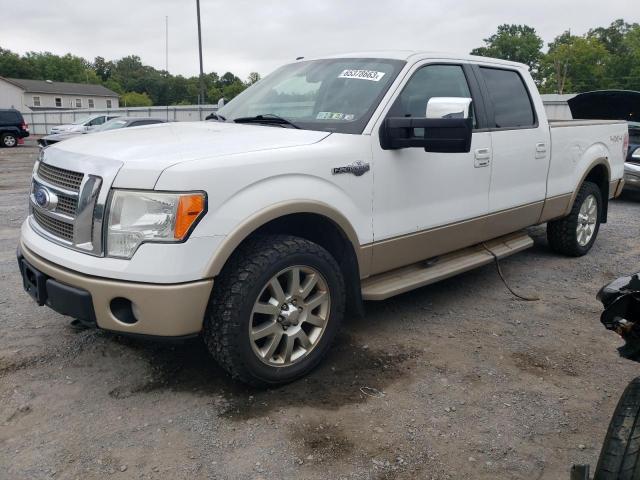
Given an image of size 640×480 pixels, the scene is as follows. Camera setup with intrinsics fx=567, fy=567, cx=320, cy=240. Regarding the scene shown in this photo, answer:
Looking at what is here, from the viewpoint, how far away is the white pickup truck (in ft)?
8.79

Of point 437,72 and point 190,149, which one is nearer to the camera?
point 190,149

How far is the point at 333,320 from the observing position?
131 inches

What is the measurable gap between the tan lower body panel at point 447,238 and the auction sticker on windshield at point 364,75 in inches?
42.4

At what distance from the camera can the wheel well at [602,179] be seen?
6.09 metres

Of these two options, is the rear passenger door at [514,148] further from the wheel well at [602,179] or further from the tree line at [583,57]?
the tree line at [583,57]

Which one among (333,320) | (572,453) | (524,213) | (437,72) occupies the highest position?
(437,72)

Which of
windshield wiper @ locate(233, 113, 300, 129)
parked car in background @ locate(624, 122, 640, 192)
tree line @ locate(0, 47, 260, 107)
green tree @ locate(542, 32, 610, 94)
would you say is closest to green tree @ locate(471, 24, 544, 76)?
green tree @ locate(542, 32, 610, 94)

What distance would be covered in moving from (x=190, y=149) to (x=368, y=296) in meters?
1.44

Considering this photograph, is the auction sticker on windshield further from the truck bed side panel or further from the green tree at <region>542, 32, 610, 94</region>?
the green tree at <region>542, 32, 610, 94</region>

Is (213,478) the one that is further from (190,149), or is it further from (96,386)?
(190,149)

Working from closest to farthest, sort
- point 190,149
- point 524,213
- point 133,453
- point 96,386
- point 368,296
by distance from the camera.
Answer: point 133,453 < point 190,149 < point 96,386 < point 368,296 < point 524,213

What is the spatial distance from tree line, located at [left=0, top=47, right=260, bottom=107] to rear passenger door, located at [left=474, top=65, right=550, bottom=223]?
74.5 metres

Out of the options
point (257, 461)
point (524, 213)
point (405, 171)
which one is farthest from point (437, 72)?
point (257, 461)

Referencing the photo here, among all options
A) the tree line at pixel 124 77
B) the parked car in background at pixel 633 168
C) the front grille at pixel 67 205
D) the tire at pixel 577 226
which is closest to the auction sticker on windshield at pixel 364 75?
the front grille at pixel 67 205
